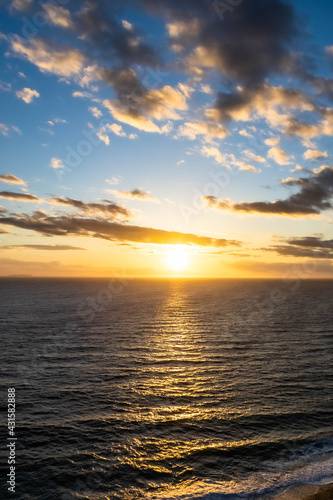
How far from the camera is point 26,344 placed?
5544cm

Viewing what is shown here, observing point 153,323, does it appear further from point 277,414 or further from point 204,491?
point 204,491

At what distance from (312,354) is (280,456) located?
31.5 meters

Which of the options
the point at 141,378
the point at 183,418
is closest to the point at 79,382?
the point at 141,378

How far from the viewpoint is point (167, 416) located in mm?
30094

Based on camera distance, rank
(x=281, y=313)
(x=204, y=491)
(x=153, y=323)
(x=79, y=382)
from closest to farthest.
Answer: (x=204, y=491) < (x=79, y=382) < (x=153, y=323) < (x=281, y=313)

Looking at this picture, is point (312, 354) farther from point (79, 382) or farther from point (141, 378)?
point (79, 382)

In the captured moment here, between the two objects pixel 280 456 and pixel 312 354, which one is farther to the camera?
pixel 312 354

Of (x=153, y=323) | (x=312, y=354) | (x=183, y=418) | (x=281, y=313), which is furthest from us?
(x=281, y=313)

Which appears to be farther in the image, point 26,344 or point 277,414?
point 26,344

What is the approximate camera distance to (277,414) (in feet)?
98.5

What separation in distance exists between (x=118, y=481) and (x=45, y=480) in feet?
17.2

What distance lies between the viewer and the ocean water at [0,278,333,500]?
2097 centimetres

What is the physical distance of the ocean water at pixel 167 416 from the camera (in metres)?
21.0

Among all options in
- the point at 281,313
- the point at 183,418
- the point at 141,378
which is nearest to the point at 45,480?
the point at 183,418
